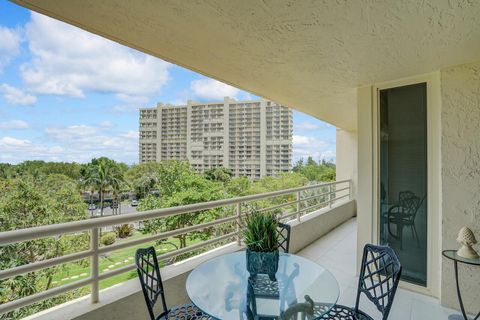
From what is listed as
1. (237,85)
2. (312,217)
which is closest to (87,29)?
(237,85)

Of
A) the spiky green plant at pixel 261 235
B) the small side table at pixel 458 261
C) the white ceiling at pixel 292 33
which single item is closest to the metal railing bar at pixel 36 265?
the spiky green plant at pixel 261 235

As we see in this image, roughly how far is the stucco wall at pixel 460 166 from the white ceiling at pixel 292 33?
23 cm

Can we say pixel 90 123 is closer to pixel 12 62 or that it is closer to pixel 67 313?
pixel 12 62

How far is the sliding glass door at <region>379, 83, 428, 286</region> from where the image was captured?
2.76m

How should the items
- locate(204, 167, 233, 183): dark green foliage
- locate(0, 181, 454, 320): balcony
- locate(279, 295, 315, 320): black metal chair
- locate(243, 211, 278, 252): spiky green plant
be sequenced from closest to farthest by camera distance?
locate(279, 295, 315, 320): black metal chair < locate(0, 181, 454, 320): balcony < locate(243, 211, 278, 252): spiky green plant < locate(204, 167, 233, 183): dark green foliage

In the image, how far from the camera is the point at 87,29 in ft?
5.97

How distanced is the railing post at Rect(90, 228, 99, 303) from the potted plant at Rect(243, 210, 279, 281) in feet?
3.28

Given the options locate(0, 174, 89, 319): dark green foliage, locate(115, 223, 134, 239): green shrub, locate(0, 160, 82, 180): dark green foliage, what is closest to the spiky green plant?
locate(0, 174, 89, 319): dark green foliage

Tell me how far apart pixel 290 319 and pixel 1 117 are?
35.6 metres

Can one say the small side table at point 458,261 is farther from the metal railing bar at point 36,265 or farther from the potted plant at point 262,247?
the metal railing bar at point 36,265

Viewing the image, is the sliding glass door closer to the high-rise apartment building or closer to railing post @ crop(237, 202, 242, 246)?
railing post @ crop(237, 202, 242, 246)

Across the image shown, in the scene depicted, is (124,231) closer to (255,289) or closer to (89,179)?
(89,179)

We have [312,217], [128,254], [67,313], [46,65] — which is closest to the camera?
[67,313]

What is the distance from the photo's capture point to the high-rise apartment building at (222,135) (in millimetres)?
27562
